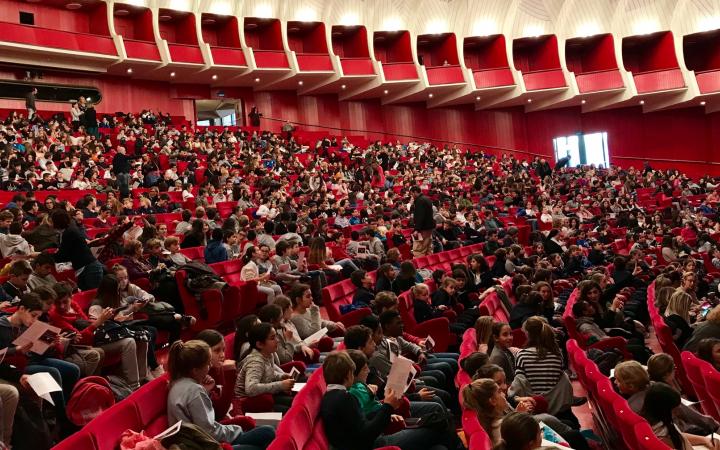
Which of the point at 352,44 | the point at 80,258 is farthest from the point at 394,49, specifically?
the point at 80,258

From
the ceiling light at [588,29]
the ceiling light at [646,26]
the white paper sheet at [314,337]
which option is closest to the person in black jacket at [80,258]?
the white paper sheet at [314,337]

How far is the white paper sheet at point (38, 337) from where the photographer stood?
350 cm

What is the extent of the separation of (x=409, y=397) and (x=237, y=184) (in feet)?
29.8

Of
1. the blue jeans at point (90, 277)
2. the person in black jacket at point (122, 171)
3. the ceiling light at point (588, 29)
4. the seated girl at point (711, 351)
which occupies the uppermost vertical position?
the ceiling light at point (588, 29)

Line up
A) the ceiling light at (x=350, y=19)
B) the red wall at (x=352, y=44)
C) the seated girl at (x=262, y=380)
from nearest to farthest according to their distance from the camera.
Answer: the seated girl at (x=262, y=380)
the ceiling light at (x=350, y=19)
the red wall at (x=352, y=44)

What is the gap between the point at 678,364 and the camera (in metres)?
5.23

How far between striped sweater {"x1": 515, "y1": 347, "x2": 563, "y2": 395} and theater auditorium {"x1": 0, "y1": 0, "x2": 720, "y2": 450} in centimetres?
1

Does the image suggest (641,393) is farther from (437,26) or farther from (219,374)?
(437,26)

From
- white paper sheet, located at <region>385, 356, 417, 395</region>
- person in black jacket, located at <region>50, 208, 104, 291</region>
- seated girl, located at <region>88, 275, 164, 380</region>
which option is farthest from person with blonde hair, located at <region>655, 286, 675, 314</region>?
person in black jacket, located at <region>50, 208, 104, 291</region>

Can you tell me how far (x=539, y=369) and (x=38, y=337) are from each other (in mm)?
2634

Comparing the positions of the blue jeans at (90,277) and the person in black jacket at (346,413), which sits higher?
the blue jeans at (90,277)

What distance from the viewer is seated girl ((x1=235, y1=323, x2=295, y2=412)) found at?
374cm

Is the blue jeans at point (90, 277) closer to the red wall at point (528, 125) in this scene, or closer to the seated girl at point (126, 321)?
the seated girl at point (126, 321)

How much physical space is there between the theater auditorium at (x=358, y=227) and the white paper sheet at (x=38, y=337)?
0.01 metres
